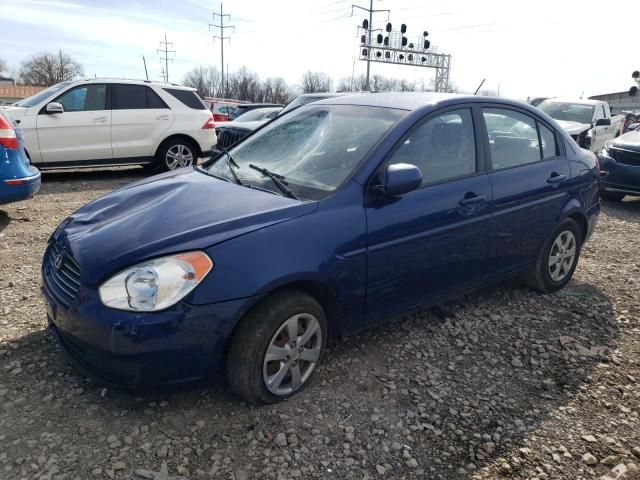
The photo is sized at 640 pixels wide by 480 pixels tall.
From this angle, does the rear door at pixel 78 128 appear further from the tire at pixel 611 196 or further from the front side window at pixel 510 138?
the tire at pixel 611 196

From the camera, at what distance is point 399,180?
2898mm

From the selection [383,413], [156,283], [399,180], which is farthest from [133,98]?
[383,413]

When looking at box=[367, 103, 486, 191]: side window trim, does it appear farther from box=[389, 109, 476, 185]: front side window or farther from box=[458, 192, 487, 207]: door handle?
box=[458, 192, 487, 207]: door handle

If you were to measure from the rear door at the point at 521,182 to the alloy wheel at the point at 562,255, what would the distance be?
0.85ft

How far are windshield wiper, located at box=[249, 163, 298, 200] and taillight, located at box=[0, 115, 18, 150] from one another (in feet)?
11.9

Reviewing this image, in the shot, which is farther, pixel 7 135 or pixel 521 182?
pixel 7 135

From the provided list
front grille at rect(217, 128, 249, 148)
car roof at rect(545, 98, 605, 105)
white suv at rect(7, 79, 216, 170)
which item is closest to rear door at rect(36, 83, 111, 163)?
white suv at rect(7, 79, 216, 170)

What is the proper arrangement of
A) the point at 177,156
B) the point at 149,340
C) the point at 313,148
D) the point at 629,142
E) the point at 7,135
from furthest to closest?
the point at 177,156 → the point at 629,142 → the point at 7,135 → the point at 313,148 → the point at 149,340

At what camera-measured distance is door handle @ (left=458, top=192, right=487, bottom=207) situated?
135 inches

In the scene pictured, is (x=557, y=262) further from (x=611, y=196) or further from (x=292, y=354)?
(x=611, y=196)

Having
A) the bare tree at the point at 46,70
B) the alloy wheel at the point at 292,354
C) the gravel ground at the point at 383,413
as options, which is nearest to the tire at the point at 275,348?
the alloy wheel at the point at 292,354

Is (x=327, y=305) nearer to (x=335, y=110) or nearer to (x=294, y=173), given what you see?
(x=294, y=173)

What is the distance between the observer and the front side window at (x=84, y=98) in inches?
340

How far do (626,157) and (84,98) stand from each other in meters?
9.07
